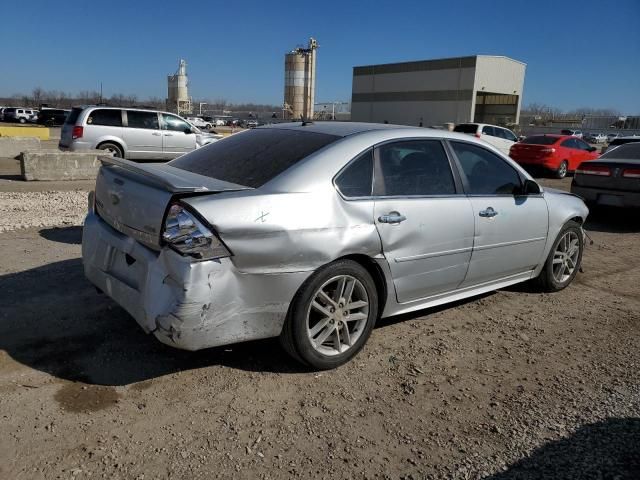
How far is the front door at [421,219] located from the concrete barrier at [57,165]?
9.93 meters

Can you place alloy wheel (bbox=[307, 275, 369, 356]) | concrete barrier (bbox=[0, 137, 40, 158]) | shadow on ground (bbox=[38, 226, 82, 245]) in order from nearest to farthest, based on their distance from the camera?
alloy wheel (bbox=[307, 275, 369, 356]), shadow on ground (bbox=[38, 226, 82, 245]), concrete barrier (bbox=[0, 137, 40, 158])

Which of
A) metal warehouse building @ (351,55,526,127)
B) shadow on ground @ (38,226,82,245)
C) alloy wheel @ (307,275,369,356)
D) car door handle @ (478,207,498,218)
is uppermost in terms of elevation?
metal warehouse building @ (351,55,526,127)

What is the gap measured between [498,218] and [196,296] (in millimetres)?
2658

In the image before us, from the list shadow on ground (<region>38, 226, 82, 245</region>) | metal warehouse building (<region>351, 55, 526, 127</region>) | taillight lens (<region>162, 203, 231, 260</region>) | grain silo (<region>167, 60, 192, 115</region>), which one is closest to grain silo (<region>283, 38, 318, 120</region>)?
metal warehouse building (<region>351, 55, 526, 127</region>)

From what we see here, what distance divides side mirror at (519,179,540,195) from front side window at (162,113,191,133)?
41.0ft

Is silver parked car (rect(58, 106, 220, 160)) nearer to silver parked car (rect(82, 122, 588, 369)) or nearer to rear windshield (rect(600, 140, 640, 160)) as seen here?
rear windshield (rect(600, 140, 640, 160))

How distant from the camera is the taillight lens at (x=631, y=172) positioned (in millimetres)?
8883

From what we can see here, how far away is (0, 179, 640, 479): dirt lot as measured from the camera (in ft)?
8.41

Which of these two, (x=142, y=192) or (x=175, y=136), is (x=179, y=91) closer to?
(x=175, y=136)

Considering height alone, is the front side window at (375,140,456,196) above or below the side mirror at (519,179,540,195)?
above

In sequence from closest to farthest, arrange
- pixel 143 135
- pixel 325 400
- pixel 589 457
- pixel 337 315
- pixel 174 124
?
pixel 589 457
pixel 325 400
pixel 337 315
pixel 143 135
pixel 174 124

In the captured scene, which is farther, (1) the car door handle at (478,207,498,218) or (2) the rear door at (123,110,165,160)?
(2) the rear door at (123,110,165,160)

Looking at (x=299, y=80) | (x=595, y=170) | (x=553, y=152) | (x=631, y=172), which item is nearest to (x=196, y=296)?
(x=631, y=172)

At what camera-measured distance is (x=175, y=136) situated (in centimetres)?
1528
